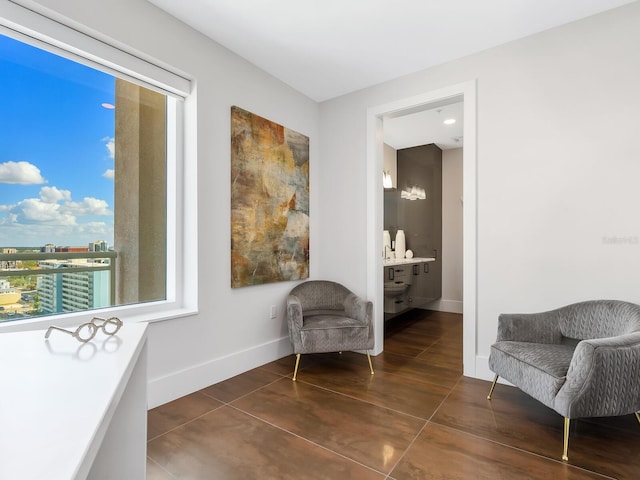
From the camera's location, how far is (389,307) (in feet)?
13.2

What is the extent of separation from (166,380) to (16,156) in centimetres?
159

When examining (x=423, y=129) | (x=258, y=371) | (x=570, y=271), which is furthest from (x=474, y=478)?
(x=423, y=129)

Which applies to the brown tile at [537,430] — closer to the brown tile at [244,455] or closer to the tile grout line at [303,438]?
the tile grout line at [303,438]

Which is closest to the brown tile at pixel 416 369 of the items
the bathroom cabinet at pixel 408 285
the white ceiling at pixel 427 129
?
the bathroom cabinet at pixel 408 285

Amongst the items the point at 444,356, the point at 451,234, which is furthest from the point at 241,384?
the point at 451,234

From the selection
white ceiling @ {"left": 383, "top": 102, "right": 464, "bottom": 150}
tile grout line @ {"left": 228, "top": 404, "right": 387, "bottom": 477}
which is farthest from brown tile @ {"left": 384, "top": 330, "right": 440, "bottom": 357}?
white ceiling @ {"left": 383, "top": 102, "right": 464, "bottom": 150}

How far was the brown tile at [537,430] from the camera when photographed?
5.61 feet

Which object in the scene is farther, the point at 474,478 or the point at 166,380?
the point at 166,380

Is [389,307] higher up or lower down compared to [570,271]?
lower down

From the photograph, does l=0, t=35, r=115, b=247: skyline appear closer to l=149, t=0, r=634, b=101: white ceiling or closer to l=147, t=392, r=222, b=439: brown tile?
l=149, t=0, r=634, b=101: white ceiling

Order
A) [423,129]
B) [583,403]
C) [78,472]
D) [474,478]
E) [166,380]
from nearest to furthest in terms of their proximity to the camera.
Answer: [78,472] → [474,478] → [583,403] → [166,380] → [423,129]

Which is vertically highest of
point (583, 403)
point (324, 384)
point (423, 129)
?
point (423, 129)

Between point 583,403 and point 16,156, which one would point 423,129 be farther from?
point 16,156

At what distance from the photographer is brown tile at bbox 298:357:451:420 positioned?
2309 millimetres
